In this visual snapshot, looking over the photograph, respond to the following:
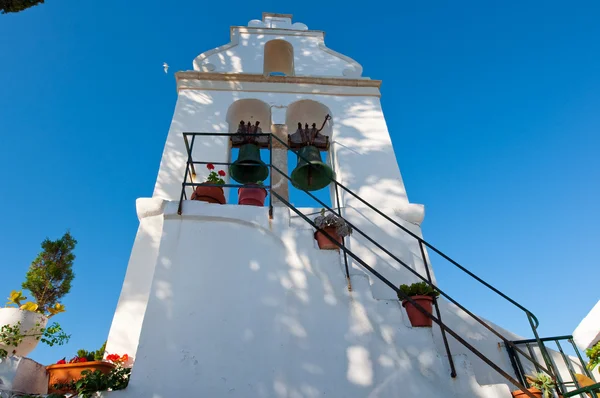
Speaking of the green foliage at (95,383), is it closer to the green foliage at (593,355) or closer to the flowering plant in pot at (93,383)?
the flowering plant in pot at (93,383)

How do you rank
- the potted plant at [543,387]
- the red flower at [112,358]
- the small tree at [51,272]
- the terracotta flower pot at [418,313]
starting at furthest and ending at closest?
the small tree at [51,272] < the red flower at [112,358] < the terracotta flower pot at [418,313] < the potted plant at [543,387]

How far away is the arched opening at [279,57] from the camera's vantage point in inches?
356

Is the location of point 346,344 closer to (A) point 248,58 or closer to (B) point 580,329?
(B) point 580,329

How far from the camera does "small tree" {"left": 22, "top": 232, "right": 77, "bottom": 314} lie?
794 cm

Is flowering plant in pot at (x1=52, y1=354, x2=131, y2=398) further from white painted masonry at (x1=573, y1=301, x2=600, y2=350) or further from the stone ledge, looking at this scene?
the stone ledge

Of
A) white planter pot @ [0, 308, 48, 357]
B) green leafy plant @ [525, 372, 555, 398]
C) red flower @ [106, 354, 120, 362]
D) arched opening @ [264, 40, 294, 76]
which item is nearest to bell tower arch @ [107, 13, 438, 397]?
red flower @ [106, 354, 120, 362]

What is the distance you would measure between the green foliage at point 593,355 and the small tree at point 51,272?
8708mm

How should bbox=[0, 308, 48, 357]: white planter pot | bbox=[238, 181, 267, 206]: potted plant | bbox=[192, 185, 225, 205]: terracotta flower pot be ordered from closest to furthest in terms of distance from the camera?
bbox=[0, 308, 48, 357]: white planter pot, bbox=[192, 185, 225, 205]: terracotta flower pot, bbox=[238, 181, 267, 206]: potted plant

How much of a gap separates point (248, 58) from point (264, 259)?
582 cm

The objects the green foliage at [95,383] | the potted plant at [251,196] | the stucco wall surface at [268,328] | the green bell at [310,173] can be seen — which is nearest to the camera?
the green foliage at [95,383]

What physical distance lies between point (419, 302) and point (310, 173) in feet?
7.22

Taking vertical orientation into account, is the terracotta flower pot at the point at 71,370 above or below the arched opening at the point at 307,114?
below

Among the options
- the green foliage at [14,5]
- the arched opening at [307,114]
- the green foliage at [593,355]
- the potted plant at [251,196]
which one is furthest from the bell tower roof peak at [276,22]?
the green foliage at [593,355]

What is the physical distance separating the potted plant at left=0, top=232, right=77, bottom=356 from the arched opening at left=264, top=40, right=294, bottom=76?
21.2 feet
